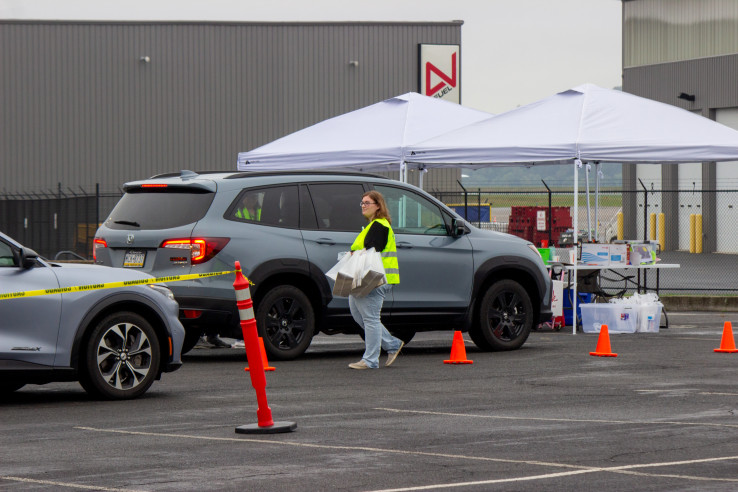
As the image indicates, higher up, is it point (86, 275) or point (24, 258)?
point (24, 258)

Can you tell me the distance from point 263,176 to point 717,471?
25.2 feet

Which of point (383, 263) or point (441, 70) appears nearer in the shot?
point (383, 263)

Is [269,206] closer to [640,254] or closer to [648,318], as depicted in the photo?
[648,318]

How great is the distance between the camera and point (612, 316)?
59.1ft

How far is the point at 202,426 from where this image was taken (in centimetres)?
927

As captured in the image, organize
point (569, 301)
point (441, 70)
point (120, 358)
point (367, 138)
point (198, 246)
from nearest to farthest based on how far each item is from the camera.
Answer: point (120, 358), point (198, 246), point (569, 301), point (367, 138), point (441, 70)

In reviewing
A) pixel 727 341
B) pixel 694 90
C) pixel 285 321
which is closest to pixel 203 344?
pixel 285 321

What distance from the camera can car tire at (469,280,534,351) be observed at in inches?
594

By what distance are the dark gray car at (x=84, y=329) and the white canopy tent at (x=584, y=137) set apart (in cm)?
761

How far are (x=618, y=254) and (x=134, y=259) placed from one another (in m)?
7.59

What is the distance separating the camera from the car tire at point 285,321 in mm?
13703

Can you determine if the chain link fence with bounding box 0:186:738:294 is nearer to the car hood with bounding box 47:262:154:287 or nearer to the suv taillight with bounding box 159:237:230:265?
the suv taillight with bounding box 159:237:230:265

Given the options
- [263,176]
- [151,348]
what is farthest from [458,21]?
[151,348]

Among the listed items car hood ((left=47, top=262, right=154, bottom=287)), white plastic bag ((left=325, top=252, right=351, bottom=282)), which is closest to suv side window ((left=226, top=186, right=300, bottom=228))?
white plastic bag ((left=325, top=252, right=351, bottom=282))
